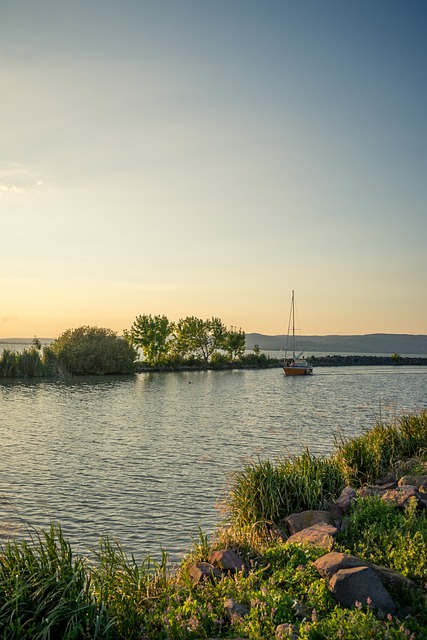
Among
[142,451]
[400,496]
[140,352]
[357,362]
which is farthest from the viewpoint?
[357,362]

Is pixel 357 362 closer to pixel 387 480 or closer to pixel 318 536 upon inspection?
pixel 387 480

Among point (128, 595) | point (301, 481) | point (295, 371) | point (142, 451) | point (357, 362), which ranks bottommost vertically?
point (142, 451)

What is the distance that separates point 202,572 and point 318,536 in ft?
5.92

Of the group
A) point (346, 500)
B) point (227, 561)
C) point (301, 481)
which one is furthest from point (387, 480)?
point (227, 561)

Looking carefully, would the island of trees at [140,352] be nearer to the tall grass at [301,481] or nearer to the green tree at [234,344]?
the green tree at [234,344]

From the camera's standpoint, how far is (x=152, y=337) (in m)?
87.3

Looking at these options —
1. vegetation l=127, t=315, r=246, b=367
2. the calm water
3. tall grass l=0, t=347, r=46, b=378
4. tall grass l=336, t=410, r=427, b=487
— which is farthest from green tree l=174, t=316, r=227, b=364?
tall grass l=336, t=410, r=427, b=487

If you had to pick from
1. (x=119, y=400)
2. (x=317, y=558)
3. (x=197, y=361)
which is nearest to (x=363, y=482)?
(x=317, y=558)

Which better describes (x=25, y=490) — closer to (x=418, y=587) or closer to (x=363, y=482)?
(x=363, y=482)

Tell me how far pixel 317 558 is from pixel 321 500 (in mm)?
3802

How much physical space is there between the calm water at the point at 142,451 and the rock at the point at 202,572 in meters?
2.80

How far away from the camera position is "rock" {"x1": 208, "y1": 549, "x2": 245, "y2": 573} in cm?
732

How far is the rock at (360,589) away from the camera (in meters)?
5.72

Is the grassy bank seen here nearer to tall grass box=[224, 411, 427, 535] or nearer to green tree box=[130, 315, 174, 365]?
tall grass box=[224, 411, 427, 535]
